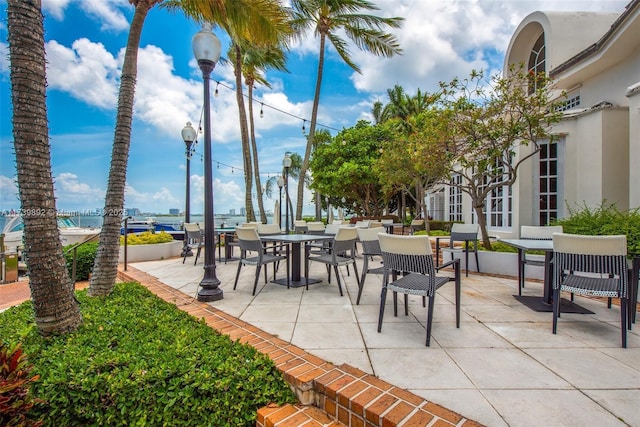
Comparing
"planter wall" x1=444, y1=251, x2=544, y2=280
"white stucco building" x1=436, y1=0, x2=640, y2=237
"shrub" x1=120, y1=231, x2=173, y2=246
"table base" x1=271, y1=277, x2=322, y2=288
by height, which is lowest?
"table base" x1=271, y1=277, x2=322, y2=288

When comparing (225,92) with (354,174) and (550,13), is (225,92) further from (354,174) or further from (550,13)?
(550,13)

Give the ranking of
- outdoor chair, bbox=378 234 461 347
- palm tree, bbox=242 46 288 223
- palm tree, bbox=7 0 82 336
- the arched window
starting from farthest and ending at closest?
palm tree, bbox=242 46 288 223, the arched window, outdoor chair, bbox=378 234 461 347, palm tree, bbox=7 0 82 336

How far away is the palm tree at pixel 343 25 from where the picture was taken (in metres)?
10.1

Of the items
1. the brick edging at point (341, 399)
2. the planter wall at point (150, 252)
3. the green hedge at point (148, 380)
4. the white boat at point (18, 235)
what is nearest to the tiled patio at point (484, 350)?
the brick edging at point (341, 399)

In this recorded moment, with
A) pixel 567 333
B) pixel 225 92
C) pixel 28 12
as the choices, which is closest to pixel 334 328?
pixel 567 333

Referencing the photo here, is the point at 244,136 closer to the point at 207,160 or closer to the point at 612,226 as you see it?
the point at 207,160

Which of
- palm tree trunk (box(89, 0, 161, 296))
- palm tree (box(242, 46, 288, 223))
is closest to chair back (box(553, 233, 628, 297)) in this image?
palm tree trunk (box(89, 0, 161, 296))

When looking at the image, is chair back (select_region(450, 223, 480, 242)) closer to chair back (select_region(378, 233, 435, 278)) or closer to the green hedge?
chair back (select_region(378, 233, 435, 278))

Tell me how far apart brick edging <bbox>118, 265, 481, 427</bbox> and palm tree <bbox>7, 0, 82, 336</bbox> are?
162 cm

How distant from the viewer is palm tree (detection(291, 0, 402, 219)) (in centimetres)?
1010

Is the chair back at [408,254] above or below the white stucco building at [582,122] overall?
below

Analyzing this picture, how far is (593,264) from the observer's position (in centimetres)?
255

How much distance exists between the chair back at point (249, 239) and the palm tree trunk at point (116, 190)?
145 cm

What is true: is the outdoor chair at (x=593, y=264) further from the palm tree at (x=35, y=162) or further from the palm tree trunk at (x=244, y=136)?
the palm tree trunk at (x=244, y=136)
